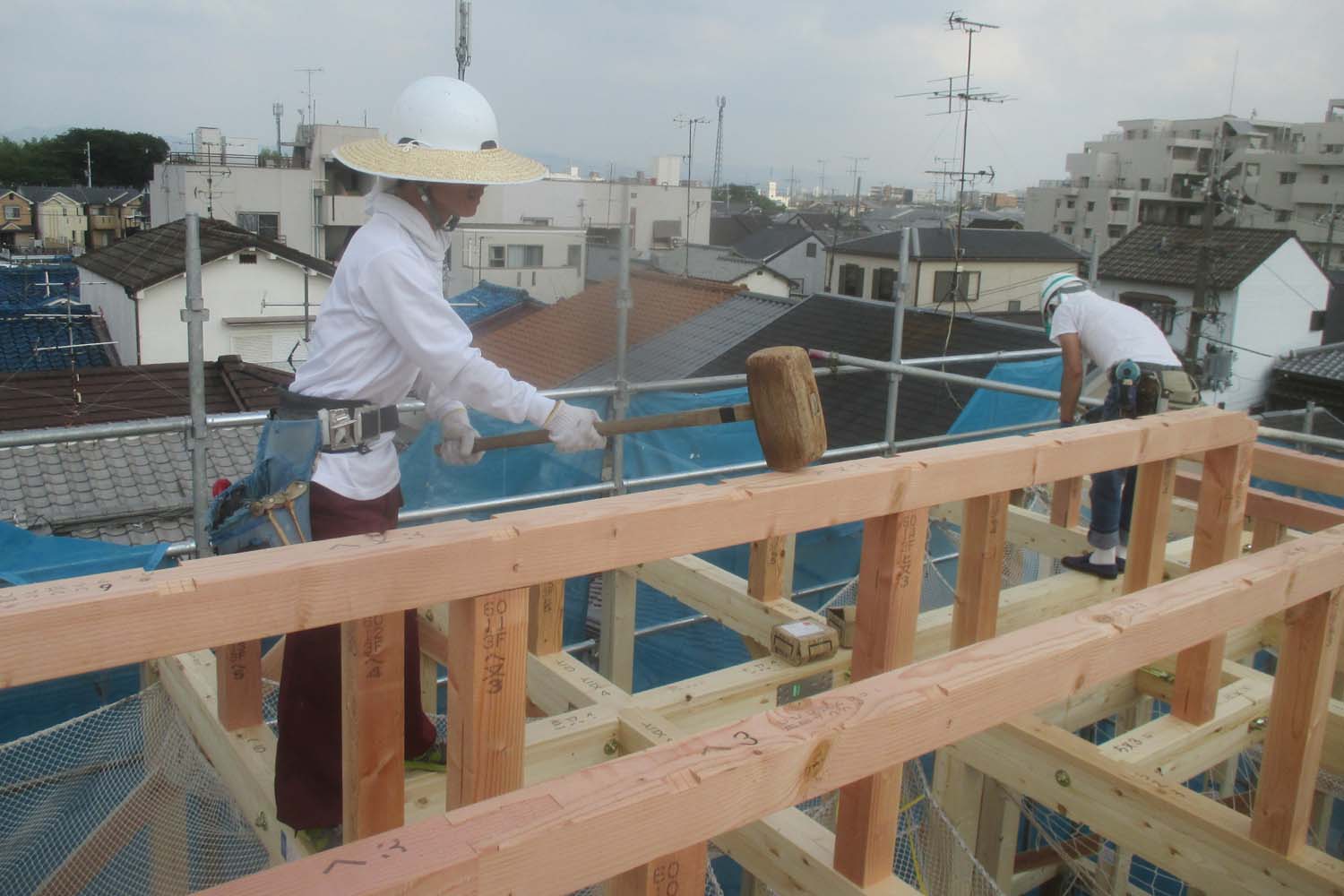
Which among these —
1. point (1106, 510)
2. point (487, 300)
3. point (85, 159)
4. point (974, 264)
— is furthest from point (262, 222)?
point (85, 159)

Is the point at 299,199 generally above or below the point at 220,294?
above

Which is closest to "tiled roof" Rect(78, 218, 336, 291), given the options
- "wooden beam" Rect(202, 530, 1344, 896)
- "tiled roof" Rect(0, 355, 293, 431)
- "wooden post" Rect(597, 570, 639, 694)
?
"tiled roof" Rect(0, 355, 293, 431)

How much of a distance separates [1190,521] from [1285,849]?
2158mm

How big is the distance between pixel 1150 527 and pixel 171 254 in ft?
61.6

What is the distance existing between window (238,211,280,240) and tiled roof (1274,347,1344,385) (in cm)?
2378

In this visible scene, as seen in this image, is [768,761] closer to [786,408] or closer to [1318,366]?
[786,408]

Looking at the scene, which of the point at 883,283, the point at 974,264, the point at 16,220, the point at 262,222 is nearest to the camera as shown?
the point at 974,264

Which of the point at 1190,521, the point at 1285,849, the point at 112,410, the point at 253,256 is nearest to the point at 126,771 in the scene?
the point at 1285,849

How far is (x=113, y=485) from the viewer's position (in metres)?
9.20

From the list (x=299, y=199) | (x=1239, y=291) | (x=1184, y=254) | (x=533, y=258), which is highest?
(x=299, y=199)

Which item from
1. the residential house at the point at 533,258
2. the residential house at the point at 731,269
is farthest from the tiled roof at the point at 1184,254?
the residential house at the point at 533,258

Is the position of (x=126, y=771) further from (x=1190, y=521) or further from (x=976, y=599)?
(x=1190, y=521)

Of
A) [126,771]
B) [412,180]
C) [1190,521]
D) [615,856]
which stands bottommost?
[126,771]

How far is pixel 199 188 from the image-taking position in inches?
938
